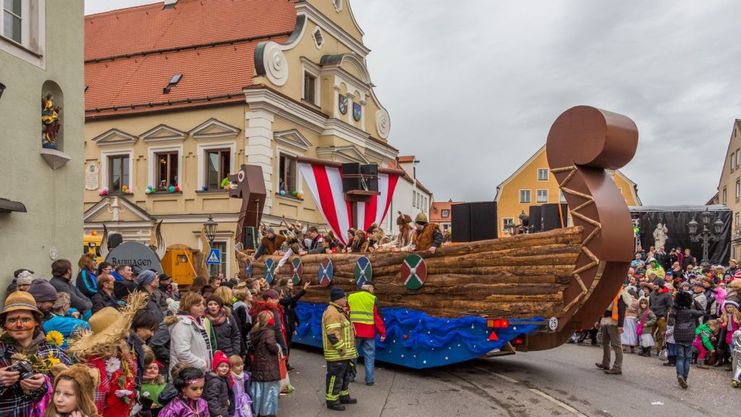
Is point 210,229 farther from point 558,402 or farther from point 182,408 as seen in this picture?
point 182,408

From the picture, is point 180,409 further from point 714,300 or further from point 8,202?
point 714,300

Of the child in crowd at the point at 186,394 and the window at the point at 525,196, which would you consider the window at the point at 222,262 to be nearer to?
the child in crowd at the point at 186,394

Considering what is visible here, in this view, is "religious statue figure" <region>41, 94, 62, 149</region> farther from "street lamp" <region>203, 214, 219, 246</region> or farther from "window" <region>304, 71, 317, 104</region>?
"window" <region>304, 71, 317, 104</region>

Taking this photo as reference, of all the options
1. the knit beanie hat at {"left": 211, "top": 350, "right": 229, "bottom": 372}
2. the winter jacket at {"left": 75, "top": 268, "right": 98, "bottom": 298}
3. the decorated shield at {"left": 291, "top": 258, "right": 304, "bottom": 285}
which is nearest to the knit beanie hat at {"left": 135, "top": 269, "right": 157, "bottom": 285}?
the winter jacket at {"left": 75, "top": 268, "right": 98, "bottom": 298}

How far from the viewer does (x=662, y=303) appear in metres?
13.5

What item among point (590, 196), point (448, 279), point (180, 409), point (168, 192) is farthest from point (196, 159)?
point (180, 409)

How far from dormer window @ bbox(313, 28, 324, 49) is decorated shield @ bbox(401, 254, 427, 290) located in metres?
19.2

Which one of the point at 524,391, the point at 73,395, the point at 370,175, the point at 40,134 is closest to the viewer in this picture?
the point at 73,395

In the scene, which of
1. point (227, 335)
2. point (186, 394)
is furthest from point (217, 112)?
point (186, 394)

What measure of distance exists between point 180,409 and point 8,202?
7299 millimetres

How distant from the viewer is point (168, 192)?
25906mm

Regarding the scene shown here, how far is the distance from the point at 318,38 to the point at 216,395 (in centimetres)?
2424

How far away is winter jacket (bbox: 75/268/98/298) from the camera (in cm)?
909

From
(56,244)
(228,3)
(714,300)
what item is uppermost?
(228,3)
